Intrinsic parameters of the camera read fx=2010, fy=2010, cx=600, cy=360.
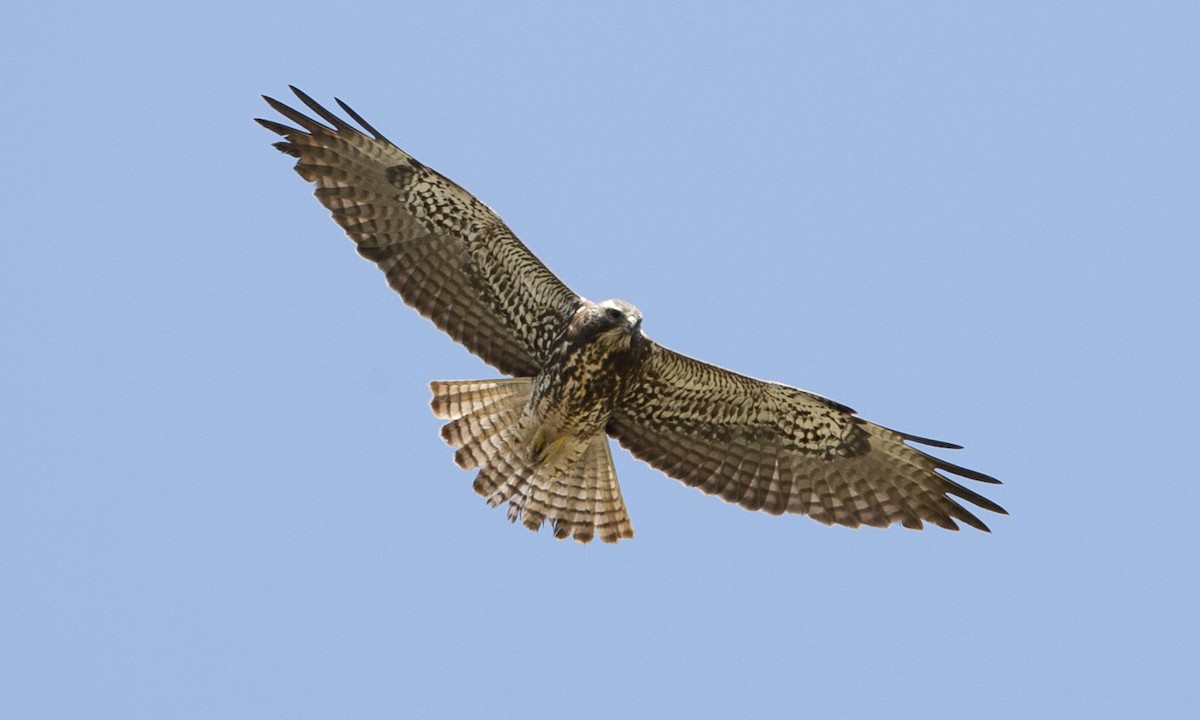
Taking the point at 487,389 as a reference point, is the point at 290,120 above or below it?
above

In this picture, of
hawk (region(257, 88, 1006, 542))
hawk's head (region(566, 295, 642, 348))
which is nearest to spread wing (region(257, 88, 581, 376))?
hawk (region(257, 88, 1006, 542))

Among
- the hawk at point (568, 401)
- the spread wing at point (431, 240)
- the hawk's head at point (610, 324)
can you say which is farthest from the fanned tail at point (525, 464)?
the hawk's head at point (610, 324)

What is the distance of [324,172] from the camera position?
13.9m

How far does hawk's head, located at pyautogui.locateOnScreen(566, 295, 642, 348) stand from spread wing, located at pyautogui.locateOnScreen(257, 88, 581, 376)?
33 cm

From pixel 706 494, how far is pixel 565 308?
1728 mm

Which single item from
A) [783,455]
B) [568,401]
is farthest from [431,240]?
[783,455]

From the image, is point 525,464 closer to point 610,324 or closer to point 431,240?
point 610,324

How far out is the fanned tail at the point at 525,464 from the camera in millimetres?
14195

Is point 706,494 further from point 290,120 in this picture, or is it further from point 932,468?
point 290,120

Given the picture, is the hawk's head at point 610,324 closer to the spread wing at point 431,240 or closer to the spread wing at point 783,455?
the spread wing at point 431,240

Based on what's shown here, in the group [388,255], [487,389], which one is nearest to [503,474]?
[487,389]

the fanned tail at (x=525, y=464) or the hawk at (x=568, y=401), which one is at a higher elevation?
the hawk at (x=568, y=401)

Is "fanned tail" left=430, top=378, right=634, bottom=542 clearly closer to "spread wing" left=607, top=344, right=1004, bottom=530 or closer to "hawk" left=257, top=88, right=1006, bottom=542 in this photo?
"hawk" left=257, top=88, right=1006, bottom=542

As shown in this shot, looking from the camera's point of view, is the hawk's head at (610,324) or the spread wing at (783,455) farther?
the spread wing at (783,455)
